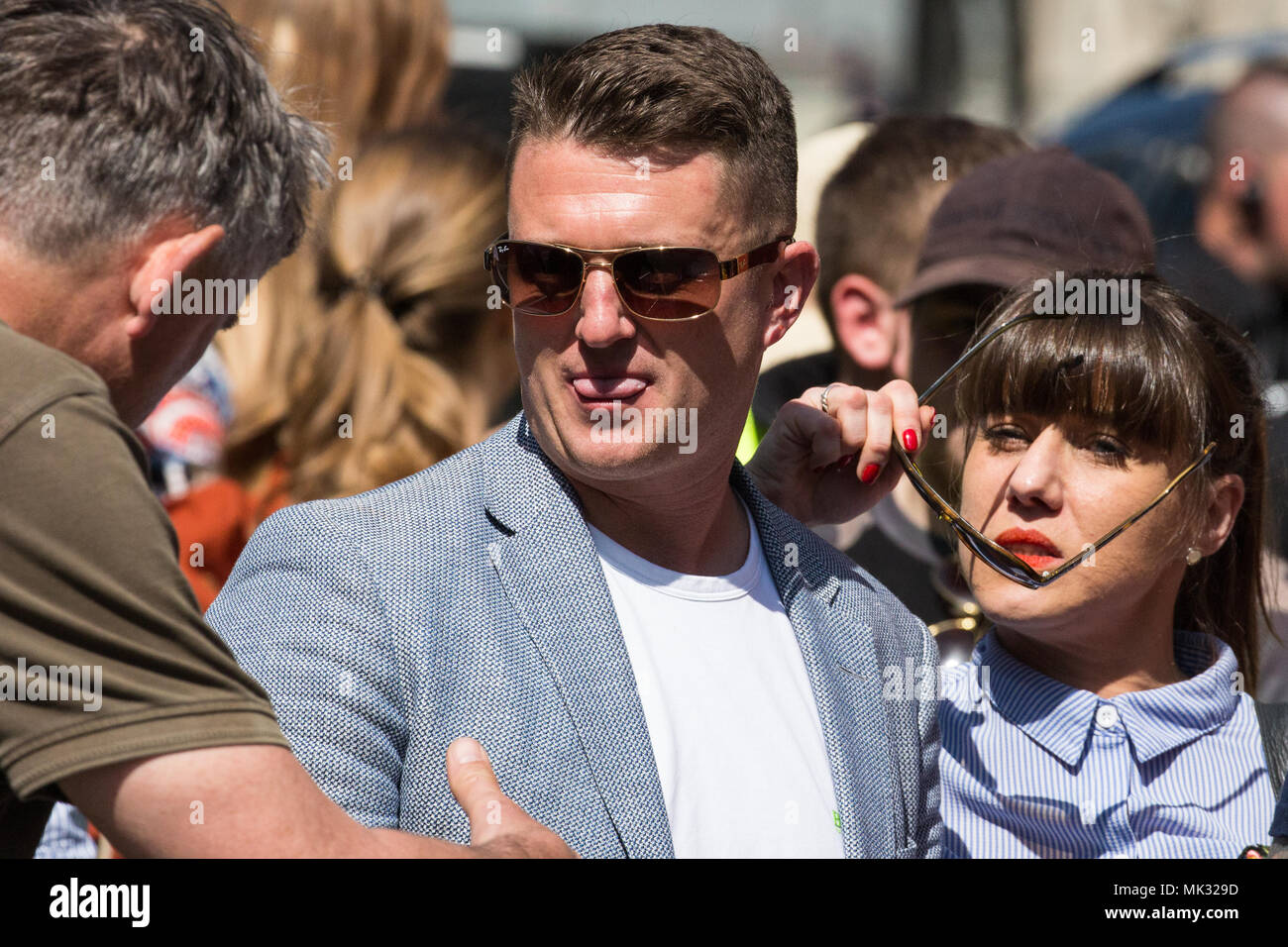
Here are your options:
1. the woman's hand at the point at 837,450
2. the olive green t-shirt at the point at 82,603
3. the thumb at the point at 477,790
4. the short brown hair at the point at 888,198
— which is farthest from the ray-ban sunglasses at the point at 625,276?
the short brown hair at the point at 888,198

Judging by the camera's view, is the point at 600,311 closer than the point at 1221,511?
Yes

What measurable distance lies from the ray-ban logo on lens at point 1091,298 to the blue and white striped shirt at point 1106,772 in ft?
2.27

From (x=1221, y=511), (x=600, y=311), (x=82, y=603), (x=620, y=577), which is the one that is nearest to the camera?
(x=82, y=603)

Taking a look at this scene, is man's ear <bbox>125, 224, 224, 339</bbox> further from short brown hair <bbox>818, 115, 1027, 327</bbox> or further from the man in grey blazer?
short brown hair <bbox>818, 115, 1027, 327</bbox>

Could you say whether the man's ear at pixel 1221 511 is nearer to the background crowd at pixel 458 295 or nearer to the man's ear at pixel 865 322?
the background crowd at pixel 458 295

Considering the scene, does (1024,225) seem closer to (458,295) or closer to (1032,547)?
(1032,547)

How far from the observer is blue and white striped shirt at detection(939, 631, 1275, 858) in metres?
2.50

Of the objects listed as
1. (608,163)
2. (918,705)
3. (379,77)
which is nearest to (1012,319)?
(918,705)

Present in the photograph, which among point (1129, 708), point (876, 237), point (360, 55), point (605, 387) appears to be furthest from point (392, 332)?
point (1129, 708)

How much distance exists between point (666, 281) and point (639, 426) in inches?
8.9

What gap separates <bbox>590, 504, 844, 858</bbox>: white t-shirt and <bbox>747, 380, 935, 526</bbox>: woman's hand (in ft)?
1.31

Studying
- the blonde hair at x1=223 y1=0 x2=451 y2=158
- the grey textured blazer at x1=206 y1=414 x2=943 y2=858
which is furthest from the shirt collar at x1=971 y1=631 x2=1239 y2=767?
the blonde hair at x1=223 y1=0 x2=451 y2=158

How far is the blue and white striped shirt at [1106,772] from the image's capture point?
2498 millimetres

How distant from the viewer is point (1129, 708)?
2613mm
